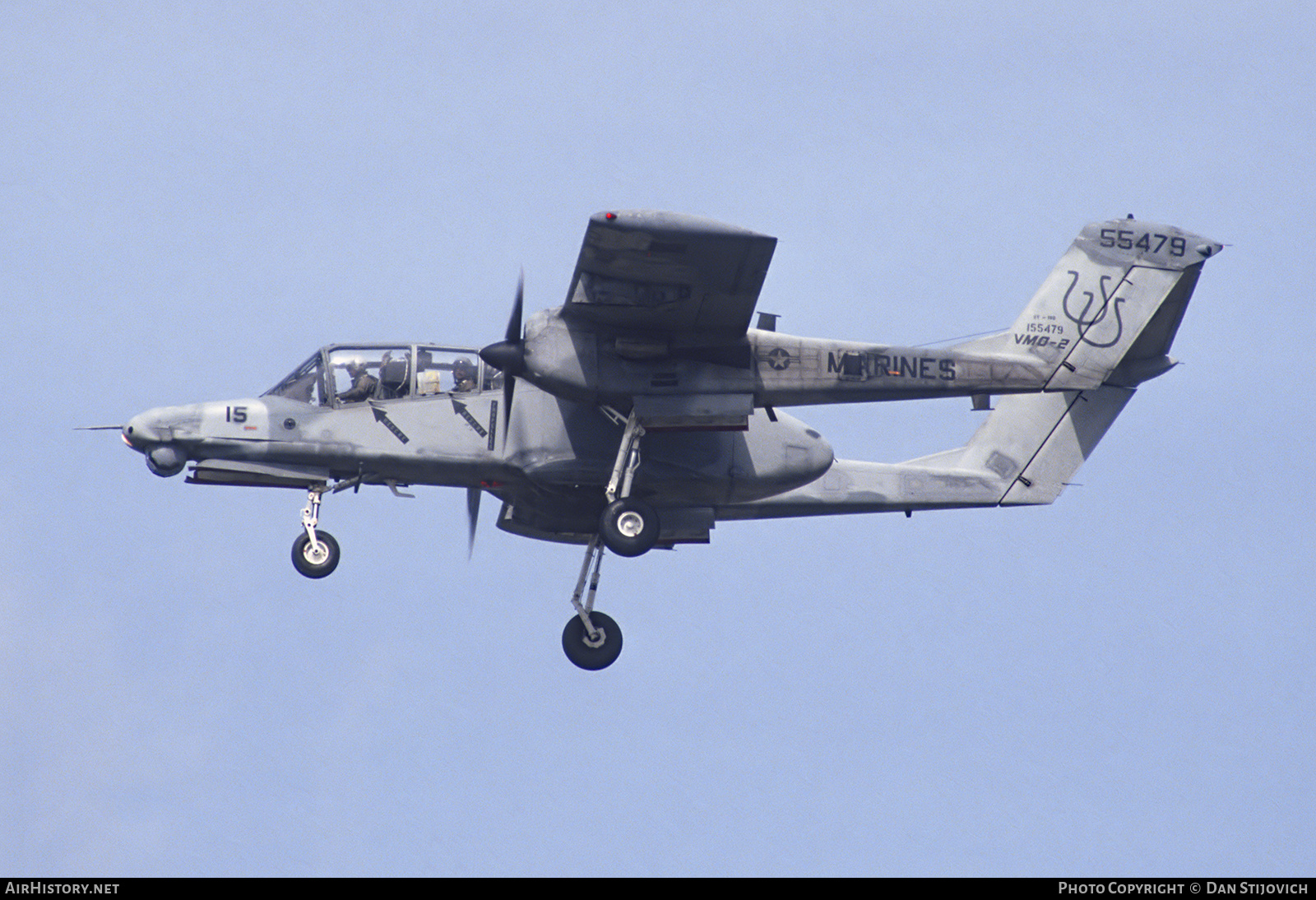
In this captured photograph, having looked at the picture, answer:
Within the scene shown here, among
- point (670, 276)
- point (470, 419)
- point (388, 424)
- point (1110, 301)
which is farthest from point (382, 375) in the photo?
point (1110, 301)

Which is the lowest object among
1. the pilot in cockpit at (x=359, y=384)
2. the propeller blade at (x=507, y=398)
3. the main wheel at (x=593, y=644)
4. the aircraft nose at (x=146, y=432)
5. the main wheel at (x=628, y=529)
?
the main wheel at (x=593, y=644)

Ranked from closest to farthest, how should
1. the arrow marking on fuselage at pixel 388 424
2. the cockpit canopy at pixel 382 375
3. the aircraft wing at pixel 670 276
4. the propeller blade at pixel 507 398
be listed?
the aircraft wing at pixel 670 276, the propeller blade at pixel 507 398, the arrow marking on fuselage at pixel 388 424, the cockpit canopy at pixel 382 375

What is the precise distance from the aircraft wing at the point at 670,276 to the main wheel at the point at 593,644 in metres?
5.30

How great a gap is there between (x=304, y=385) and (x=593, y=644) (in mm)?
5872

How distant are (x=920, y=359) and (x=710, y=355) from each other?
9.73 ft

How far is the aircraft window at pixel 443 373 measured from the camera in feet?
82.1

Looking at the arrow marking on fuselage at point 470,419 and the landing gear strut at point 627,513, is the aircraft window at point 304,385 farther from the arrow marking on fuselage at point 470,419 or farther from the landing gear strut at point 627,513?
the landing gear strut at point 627,513

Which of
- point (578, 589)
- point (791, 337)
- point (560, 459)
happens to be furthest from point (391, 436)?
point (791, 337)

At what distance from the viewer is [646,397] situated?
23703mm

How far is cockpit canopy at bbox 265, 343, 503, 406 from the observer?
25000mm

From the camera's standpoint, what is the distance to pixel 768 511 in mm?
27359

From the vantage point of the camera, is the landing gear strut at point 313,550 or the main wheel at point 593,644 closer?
the landing gear strut at point 313,550

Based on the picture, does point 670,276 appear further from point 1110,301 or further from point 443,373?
point 1110,301

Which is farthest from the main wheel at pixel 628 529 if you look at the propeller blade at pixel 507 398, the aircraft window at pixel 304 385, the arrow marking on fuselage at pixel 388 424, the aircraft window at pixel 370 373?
the aircraft window at pixel 304 385
